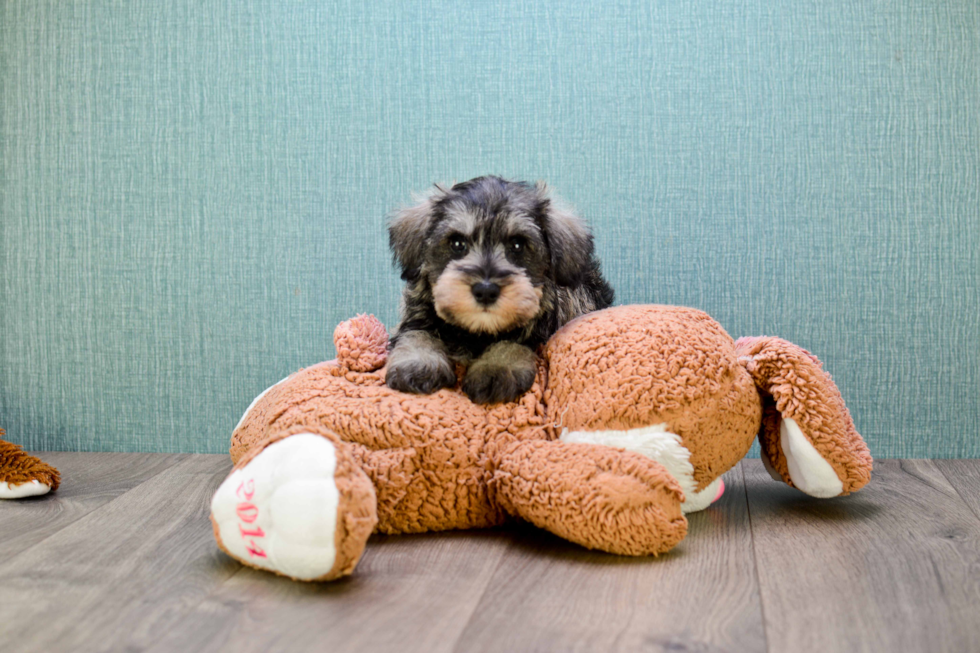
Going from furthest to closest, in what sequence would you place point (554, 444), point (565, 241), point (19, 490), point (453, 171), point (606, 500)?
point (453, 171) < point (19, 490) < point (565, 241) < point (554, 444) < point (606, 500)

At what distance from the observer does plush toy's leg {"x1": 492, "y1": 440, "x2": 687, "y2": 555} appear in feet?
4.79

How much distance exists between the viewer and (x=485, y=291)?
1660 mm

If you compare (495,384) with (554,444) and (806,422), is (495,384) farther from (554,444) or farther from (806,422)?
(806,422)

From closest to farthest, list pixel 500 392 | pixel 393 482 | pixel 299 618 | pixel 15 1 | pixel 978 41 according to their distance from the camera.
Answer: pixel 299 618
pixel 393 482
pixel 500 392
pixel 978 41
pixel 15 1

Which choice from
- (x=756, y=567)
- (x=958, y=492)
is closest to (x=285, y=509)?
(x=756, y=567)

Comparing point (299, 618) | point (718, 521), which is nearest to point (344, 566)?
point (299, 618)

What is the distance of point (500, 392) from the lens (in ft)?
5.68

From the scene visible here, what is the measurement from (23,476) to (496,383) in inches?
50.5

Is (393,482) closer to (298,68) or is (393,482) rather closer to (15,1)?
(298,68)

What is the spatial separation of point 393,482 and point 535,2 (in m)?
1.58

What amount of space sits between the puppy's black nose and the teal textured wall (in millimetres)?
903

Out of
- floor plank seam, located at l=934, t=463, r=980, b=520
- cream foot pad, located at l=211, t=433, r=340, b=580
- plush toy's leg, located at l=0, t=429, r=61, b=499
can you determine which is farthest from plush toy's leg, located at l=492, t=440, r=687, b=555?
plush toy's leg, located at l=0, t=429, r=61, b=499

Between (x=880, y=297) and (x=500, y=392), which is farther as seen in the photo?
(x=880, y=297)

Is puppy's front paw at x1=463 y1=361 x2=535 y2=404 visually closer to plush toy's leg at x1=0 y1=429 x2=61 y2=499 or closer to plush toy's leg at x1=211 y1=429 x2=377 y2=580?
plush toy's leg at x1=211 y1=429 x2=377 y2=580
